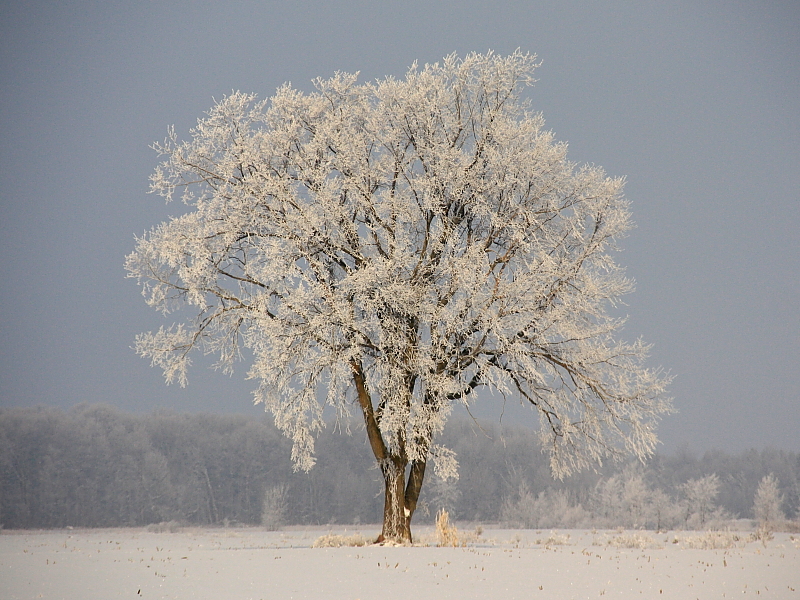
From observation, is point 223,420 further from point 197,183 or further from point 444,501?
point 197,183

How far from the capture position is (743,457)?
84688 mm

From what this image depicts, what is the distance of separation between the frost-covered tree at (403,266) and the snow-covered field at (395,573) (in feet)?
8.94

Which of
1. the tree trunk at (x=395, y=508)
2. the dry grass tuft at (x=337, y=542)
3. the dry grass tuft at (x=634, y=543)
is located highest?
the tree trunk at (x=395, y=508)

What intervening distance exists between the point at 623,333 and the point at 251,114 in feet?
37.2

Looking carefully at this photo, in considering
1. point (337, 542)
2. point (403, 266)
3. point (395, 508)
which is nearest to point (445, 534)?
point (395, 508)

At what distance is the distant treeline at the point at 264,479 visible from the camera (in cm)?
5278

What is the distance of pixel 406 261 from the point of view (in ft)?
53.9

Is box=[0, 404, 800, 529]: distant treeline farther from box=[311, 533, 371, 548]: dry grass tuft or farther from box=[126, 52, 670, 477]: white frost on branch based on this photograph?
box=[126, 52, 670, 477]: white frost on branch

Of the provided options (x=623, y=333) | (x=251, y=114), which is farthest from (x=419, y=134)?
(x=623, y=333)

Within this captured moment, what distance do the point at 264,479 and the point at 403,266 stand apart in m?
57.4

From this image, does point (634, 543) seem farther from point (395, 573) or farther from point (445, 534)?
point (395, 573)

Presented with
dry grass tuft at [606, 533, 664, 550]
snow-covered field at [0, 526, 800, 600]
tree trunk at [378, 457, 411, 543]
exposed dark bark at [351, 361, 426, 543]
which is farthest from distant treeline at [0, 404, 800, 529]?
snow-covered field at [0, 526, 800, 600]

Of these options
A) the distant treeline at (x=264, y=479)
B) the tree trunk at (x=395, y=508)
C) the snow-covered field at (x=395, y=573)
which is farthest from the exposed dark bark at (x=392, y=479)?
the distant treeline at (x=264, y=479)

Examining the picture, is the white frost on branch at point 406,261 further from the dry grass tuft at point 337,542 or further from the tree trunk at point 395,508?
the dry grass tuft at point 337,542
